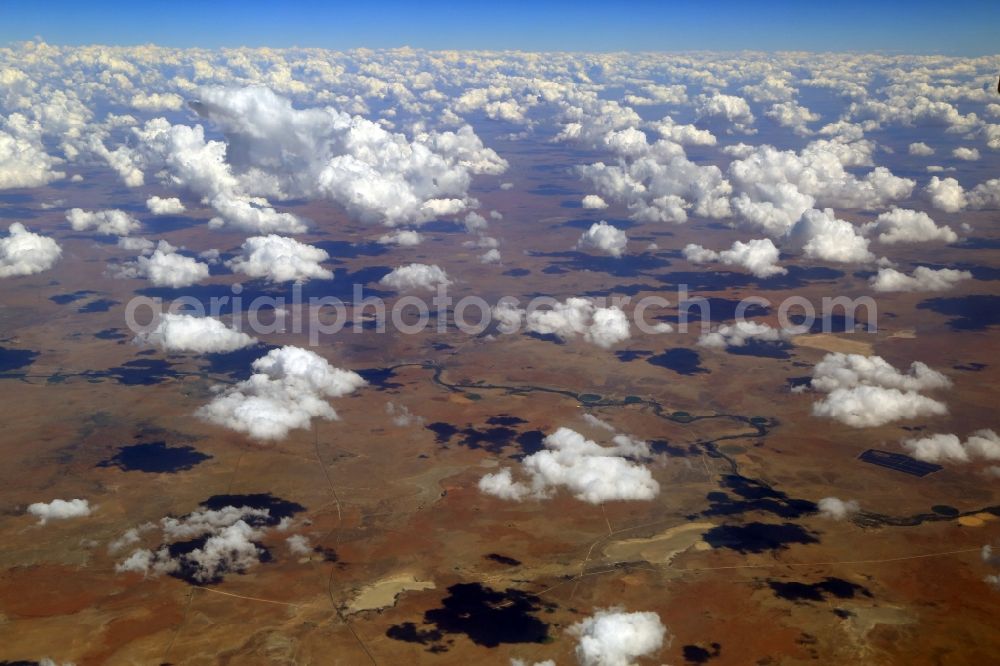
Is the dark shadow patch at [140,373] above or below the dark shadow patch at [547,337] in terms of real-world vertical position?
below

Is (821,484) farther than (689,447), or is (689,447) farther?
(689,447)

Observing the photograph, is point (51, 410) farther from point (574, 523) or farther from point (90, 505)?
point (574, 523)

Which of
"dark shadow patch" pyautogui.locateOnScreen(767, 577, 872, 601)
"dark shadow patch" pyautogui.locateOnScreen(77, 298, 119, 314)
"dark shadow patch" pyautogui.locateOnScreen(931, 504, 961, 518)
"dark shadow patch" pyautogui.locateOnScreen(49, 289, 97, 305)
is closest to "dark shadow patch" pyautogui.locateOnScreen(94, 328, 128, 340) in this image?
"dark shadow patch" pyautogui.locateOnScreen(77, 298, 119, 314)

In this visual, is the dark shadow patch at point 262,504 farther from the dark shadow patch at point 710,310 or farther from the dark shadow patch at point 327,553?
the dark shadow patch at point 710,310

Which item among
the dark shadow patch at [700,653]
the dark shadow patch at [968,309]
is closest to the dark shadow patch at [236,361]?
the dark shadow patch at [700,653]

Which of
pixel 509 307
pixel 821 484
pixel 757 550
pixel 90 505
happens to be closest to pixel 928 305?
pixel 509 307

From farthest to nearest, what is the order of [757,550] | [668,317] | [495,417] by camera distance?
1. [668,317]
2. [495,417]
3. [757,550]

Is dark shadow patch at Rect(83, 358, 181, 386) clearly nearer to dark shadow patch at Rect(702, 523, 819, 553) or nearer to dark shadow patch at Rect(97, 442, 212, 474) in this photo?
dark shadow patch at Rect(97, 442, 212, 474)

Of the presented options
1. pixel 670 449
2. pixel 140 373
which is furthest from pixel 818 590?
pixel 140 373
